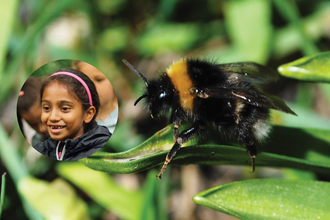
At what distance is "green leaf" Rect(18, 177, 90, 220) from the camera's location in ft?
5.37

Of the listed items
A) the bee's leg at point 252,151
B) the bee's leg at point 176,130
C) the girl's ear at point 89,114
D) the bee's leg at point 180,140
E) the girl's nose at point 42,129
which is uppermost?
the girl's ear at point 89,114

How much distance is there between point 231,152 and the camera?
1258 mm

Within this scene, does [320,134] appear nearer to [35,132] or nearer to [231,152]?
[231,152]

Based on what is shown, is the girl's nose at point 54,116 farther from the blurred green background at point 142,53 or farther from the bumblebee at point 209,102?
the blurred green background at point 142,53

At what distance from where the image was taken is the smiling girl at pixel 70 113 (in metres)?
1.16

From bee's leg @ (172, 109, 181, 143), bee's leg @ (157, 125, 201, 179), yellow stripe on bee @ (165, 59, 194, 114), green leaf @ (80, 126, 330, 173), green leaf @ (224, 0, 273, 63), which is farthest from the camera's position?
green leaf @ (224, 0, 273, 63)

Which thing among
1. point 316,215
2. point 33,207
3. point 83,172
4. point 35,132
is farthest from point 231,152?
point 83,172

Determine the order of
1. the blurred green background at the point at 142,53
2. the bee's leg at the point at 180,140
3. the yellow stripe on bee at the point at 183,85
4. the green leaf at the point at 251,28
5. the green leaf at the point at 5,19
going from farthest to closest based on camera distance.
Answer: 1. the green leaf at the point at 251,28
2. the blurred green background at the point at 142,53
3. the green leaf at the point at 5,19
4. the yellow stripe on bee at the point at 183,85
5. the bee's leg at the point at 180,140

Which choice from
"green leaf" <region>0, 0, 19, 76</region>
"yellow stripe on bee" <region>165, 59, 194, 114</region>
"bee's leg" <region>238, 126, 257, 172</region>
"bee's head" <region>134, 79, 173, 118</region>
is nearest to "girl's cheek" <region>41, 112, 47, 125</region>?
"bee's head" <region>134, 79, 173, 118</region>

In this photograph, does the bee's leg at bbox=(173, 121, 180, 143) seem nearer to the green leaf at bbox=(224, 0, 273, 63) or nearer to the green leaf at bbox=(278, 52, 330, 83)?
the green leaf at bbox=(278, 52, 330, 83)

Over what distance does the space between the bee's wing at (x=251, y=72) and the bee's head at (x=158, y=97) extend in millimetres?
375

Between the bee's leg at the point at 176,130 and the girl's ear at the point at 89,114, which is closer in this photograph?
the girl's ear at the point at 89,114

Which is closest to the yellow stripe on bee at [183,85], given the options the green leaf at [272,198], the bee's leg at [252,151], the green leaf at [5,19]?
the bee's leg at [252,151]

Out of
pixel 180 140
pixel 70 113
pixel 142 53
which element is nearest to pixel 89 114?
pixel 70 113
